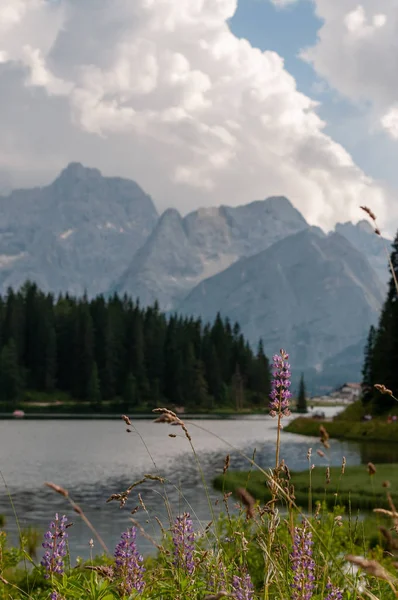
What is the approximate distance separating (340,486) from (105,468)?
15921 mm

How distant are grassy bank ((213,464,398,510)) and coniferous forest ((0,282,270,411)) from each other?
99761mm

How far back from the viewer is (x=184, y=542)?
16.6 ft

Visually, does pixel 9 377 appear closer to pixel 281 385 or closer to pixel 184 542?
pixel 184 542

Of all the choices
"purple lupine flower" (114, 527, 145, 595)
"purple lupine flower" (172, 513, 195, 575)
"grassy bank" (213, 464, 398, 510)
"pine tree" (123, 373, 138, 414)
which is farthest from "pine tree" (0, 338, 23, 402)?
"purple lupine flower" (114, 527, 145, 595)

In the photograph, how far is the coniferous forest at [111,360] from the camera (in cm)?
14038

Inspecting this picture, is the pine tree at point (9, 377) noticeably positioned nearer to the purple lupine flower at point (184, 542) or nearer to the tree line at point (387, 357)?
the tree line at point (387, 357)

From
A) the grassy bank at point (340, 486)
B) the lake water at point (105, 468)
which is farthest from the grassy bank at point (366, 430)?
the grassy bank at point (340, 486)

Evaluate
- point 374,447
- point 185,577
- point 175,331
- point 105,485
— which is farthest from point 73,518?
point 175,331

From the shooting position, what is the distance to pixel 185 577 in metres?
5.13

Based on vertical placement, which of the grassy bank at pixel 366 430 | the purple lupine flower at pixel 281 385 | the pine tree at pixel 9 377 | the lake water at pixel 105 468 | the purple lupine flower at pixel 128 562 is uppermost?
the pine tree at pixel 9 377

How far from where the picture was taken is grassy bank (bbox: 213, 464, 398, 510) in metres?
28.2

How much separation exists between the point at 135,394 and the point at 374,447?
87.6 meters

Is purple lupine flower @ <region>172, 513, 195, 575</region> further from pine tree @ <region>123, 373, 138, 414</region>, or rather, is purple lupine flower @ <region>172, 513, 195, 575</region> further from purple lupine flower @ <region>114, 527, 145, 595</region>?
pine tree @ <region>123, 373, 138, 414</region>

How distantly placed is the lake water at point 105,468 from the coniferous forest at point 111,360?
6212cm
